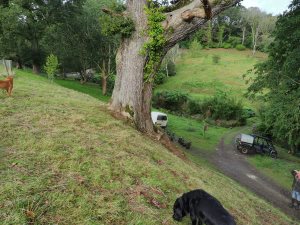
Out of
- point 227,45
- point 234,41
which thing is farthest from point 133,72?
point 234,41

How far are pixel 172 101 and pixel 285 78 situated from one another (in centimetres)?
2773

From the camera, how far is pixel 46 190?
588 cm

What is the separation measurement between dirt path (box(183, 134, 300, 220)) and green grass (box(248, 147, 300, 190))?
0.62m

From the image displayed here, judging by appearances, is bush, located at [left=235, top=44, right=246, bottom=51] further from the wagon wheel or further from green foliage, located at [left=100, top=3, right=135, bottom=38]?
green foliage, located at [left=100, top=3, right=135, bottom=38]

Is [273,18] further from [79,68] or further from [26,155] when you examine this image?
[26,155]

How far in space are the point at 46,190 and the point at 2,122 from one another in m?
3.98

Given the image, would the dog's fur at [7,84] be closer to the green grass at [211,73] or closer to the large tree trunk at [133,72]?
the large tree trunk at [133,72]

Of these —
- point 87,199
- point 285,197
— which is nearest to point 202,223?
point 87,199

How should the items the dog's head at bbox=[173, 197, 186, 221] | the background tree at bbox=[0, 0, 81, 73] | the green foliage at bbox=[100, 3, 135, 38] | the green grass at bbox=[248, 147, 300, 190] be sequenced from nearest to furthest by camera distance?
the dog's head at bbox=[173, 197, 186, 221]
the green foliage at bbox=[100, 3, 135, 38]
the green grass at bbox=[248, 147, 300, 190]
the background tree at bbox=[0, 0, 81, 73]

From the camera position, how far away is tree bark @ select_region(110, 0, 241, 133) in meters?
12.1

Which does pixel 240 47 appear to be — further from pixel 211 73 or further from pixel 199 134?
pixel 199 134

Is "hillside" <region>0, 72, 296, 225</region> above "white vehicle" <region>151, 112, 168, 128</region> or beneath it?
above

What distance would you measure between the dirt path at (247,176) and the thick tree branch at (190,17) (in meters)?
9.97

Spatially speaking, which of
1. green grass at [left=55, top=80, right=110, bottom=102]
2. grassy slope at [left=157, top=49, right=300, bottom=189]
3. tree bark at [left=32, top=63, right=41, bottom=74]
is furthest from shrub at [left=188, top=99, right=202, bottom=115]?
tree bark at [left=32, top=63, right=41, bottom=74]
